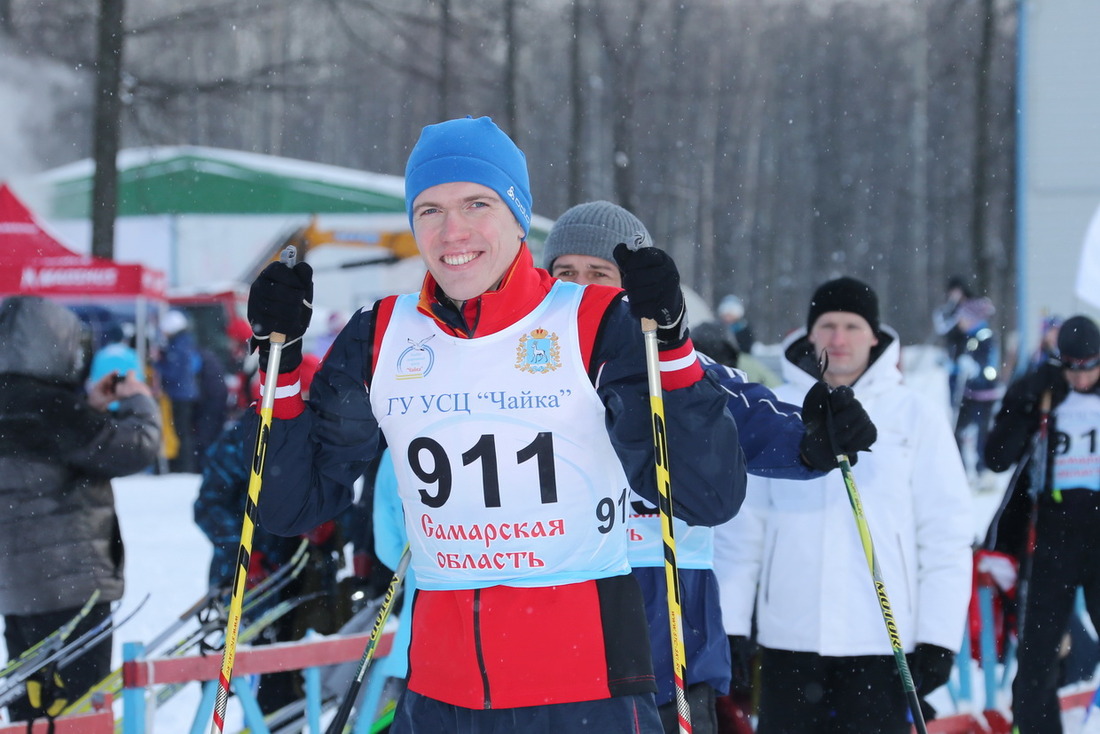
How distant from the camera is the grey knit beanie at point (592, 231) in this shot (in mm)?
2959

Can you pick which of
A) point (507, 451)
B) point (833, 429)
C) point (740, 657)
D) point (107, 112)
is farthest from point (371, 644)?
point (107, 112)

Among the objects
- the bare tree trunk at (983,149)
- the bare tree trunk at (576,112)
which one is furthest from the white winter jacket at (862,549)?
the bare tree trunk at (983,149)

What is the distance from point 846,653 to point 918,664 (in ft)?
0.63

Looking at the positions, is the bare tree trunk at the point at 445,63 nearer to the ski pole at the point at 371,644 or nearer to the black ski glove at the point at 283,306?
the ski pole at the point at 371,644

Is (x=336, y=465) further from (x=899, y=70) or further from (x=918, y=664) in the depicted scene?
(x=899, y=70)

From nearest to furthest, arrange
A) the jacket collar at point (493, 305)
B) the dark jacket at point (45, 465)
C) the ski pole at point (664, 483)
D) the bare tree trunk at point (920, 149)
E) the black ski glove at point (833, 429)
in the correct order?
the ski pole at point (664, 483), the jacket collar at point (493, 305), the black ski glove at point (833, 429), the dark jacket at point (45, 465), the bare tree trunk at point (920, 149)

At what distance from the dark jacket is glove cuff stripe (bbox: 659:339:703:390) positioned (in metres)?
2.50

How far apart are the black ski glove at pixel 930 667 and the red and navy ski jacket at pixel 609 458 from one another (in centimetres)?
143

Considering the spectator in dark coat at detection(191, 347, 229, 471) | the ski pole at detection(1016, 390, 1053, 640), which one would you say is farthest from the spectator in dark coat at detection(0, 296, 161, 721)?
the spectator in dark coat at detection(191, 347, 229, 471)

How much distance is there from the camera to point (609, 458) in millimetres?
1975

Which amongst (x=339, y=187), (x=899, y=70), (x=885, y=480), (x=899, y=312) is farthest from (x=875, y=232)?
(x=885, y=480)

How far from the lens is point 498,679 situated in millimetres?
1884

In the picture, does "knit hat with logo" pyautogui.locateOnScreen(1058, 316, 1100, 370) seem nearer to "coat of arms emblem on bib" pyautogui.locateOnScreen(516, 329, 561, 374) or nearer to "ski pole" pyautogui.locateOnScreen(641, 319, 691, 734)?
"ski pole" pyautogui.locateOnScreen(641, 319, 691, 734)

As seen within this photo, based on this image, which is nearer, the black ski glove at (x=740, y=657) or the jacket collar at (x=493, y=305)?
the jacket collar at (x=493, y=305)
